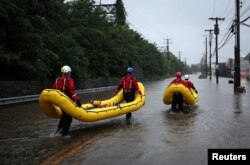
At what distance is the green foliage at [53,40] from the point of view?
26328 mm

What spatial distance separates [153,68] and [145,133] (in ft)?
344

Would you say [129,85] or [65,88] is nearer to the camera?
[65,88]

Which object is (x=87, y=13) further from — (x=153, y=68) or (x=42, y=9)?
(x=153, y=68)

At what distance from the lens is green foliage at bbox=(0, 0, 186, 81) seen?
86.4 feet

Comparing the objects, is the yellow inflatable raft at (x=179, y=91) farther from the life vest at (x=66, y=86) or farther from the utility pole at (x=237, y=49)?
the utility pole at (x=237, y=49)

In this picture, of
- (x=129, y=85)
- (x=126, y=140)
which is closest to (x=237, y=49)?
(x=129, y=85)

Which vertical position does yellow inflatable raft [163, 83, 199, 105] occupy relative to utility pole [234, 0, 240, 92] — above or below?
below

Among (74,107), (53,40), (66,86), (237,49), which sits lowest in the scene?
(74,107)

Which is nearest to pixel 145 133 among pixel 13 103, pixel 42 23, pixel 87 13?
pixel 13 103

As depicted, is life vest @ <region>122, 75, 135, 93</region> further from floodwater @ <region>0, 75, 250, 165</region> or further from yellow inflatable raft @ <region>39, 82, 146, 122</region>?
floodwater @ <region>0, 75, 250, 165</region>

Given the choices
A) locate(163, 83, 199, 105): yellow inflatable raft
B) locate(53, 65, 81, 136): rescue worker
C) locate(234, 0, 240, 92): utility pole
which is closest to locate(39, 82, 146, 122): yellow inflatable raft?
locate(53, 65, 81, 136): rescue worker

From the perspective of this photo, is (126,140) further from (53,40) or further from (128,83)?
(53,40)

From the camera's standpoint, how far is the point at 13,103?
26.1 m

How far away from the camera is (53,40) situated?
32500mm
